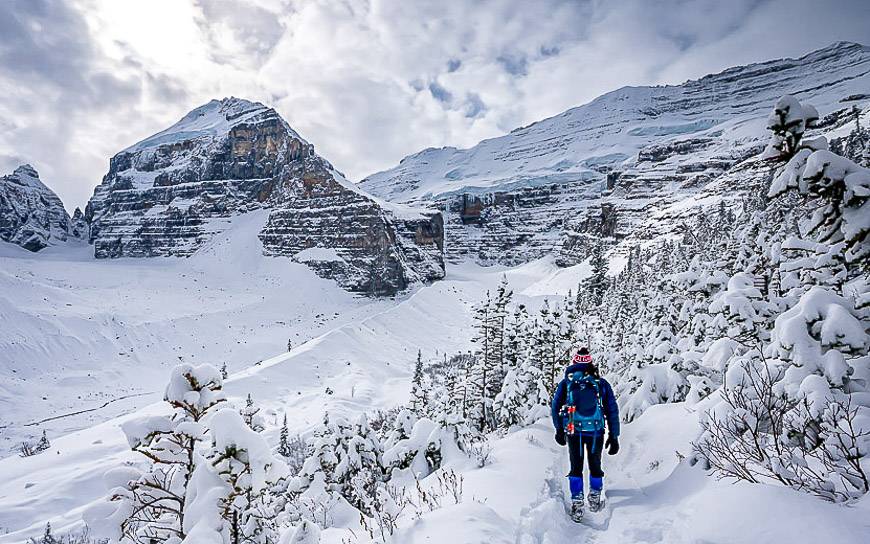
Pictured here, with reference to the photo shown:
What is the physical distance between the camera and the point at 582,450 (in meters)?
5.48

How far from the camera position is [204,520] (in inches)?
124

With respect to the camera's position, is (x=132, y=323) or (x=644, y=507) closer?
(x=644, y=507)

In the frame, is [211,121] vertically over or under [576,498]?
over

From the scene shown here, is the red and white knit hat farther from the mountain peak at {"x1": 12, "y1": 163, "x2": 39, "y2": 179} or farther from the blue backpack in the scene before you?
the mountain peak at {"x1": 12, "y1": 163, "x2": 39, "y2": 179}

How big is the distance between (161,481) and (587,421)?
4.81 metres

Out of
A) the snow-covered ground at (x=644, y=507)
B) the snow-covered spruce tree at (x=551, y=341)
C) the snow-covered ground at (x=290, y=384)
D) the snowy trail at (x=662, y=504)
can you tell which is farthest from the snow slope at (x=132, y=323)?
the snowy trail at (x=662, y=504)

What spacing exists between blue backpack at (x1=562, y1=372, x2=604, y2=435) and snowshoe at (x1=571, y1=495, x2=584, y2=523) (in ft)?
2.59

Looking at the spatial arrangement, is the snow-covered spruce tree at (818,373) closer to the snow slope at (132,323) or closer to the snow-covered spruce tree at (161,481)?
the snow-covered spruce tree at (161,481)

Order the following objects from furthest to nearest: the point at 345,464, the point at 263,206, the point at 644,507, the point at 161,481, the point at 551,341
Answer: the point at 263,206, the point at 551,341, the point at 345,464, the point at 644,507, the point at 161,481

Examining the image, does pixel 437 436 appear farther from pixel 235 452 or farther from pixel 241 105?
Result: pixel 241 105

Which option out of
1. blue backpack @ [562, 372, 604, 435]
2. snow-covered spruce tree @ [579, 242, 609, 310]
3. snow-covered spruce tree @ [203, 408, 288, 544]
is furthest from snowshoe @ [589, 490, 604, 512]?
snow-covered spruce tree @ [579, 242, 609, 310]

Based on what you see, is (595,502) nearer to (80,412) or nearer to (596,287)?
(80,412)

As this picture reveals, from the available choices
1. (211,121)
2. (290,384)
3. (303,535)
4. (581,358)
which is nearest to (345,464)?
(303,535)

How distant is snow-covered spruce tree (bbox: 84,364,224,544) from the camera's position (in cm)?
323
